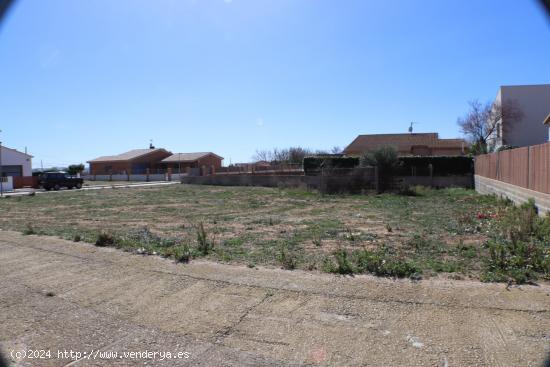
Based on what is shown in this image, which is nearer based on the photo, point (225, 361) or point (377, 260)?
point (225, 361)

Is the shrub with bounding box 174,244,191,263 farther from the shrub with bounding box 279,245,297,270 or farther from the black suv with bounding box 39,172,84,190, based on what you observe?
the black suv with bounding box 39,172,84,190

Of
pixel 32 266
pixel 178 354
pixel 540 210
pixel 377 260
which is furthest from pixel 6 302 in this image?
pixel 540 210

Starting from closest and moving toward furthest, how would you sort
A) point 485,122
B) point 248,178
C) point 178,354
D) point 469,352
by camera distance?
point 469,352 → point 178,354 → point 248,178 → point 485,122

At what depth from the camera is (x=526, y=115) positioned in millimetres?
46844

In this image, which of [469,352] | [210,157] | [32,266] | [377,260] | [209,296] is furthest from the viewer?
[210,157]

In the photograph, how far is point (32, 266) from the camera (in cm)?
687

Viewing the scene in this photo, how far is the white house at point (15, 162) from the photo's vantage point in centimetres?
4959

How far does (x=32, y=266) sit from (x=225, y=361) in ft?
16.4

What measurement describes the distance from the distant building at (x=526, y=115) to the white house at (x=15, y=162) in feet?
188

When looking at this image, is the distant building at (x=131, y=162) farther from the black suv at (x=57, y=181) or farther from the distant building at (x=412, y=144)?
the distant building at (x=412, y=144)

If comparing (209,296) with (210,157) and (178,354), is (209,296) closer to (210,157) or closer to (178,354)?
(178,354)

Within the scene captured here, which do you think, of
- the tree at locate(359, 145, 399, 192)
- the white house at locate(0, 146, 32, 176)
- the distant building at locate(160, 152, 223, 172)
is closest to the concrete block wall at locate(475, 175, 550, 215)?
the tree at locate(359, 145, 399, 192)

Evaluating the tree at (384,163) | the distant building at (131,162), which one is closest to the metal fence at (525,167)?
the tree at (384,163)

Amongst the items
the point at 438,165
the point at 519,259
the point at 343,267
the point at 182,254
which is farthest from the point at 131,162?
the point at 519,259
